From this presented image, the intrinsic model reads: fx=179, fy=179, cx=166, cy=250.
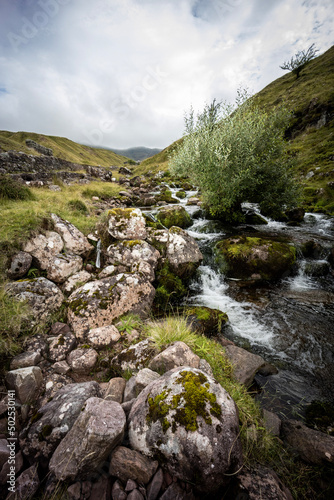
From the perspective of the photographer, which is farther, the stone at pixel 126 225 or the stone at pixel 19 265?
the stone at pixel 126 225

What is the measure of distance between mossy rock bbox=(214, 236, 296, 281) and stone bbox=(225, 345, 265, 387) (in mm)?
5142

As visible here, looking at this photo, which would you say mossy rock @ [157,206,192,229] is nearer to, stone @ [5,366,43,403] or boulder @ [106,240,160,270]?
boulder @ [106,240,160,270]

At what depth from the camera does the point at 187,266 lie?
28.7ft

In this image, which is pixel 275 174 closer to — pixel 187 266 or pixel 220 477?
pixel 187 266

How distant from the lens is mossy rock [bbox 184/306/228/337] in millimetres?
6303

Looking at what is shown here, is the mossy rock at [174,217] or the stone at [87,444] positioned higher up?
the mossy rock at [174,217]

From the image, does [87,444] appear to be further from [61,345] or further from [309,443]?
[309,443]

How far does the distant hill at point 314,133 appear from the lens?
854 inches

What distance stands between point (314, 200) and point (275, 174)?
11.4 meters

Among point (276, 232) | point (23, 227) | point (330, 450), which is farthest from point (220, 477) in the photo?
point (276, 232)

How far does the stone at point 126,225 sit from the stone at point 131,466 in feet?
22.7

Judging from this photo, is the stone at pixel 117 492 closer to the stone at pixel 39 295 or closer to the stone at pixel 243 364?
the stone at pixel 243 364

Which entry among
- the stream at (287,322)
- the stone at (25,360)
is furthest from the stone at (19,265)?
the stream at (287,322)

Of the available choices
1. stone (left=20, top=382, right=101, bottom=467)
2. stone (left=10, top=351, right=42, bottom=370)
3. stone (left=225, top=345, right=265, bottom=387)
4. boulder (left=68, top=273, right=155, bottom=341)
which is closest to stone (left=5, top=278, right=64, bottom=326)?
boulder (left=68, top=273, right=155, bottom=341)
